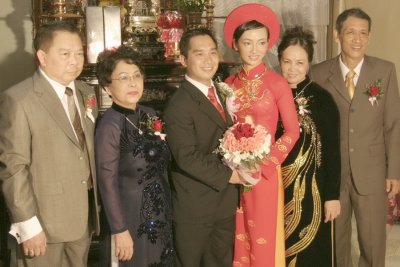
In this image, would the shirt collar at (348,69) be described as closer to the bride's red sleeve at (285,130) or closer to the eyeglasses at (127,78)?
the bride's red sleeve at (285,130)

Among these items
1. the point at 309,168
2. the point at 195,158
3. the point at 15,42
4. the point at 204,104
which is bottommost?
the point at 309,168

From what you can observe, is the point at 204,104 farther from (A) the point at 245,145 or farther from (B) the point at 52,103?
(B) the point at 52,103

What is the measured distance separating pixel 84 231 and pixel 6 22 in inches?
101

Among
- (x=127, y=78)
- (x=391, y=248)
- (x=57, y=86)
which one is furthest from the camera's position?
(x=391, y=248)

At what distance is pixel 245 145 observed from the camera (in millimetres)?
2357

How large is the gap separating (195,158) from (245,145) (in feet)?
0.81

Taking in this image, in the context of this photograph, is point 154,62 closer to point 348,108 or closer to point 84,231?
point 348,108

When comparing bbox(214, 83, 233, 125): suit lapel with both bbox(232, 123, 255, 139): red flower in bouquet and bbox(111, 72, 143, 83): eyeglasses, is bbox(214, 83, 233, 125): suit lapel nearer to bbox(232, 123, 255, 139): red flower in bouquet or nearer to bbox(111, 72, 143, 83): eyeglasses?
bbox(232, 123, 255, 139): red flower in bouquet

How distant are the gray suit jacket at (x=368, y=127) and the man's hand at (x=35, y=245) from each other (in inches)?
68.4

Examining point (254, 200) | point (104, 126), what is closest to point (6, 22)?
point (104, 126)

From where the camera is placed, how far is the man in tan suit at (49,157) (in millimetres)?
2172

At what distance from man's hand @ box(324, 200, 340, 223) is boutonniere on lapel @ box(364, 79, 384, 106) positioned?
0.62 meters

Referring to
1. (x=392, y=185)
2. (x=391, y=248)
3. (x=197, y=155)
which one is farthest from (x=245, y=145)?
Answer: (x=391, y=248)

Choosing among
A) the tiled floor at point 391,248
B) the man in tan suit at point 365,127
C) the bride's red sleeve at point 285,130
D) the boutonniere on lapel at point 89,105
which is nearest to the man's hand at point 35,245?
the boutonniere on lapel at point 89,105
